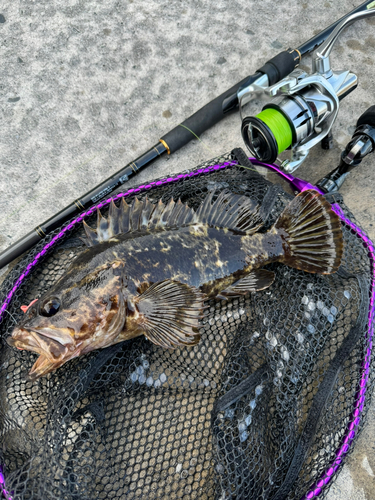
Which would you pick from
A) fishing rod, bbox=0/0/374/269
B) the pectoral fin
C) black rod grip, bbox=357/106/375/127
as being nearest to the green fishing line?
fishing rod, bbox=0/0/374/269

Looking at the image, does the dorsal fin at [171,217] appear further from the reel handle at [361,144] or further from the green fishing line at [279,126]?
the reel handle at [361,144]

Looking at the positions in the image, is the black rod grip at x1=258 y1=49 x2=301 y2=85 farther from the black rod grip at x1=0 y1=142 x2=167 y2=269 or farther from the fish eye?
the fish eye

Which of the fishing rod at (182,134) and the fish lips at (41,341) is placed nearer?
the fish lips at (41,341)

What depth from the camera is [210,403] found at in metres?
2.02

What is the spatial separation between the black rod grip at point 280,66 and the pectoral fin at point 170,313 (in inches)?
69.5

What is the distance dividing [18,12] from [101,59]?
37.3 inches

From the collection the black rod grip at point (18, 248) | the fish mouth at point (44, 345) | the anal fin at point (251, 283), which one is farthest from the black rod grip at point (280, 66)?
the fish mouth at point (44, 345)

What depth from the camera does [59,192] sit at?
2.85 meters

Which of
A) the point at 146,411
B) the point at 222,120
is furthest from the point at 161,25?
the point at 146,411

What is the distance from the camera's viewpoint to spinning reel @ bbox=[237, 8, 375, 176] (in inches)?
86.5

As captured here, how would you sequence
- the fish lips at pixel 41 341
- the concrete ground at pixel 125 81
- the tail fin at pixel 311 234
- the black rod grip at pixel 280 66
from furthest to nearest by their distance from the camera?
the concrete ground at pixel 125 81, the black rod grip at pixel 280 66, the tail fin at pixel 311 234, the fish lips at pixel 41 341

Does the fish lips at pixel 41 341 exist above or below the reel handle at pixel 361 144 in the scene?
above

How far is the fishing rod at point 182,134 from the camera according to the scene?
2.36 metres

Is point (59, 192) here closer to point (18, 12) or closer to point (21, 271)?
point (21, 271)
